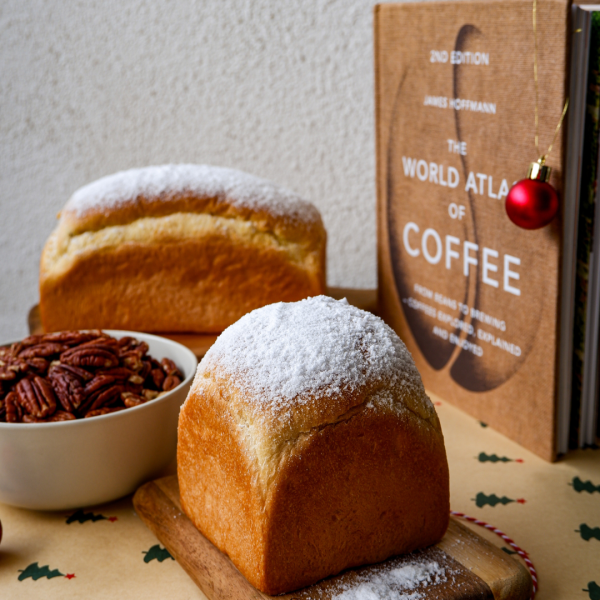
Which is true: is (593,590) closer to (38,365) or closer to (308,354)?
(308,354)

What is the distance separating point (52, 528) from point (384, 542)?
37cm

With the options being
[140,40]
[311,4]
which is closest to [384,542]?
[311,4]

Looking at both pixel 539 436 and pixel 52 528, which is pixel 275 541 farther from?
pixel 539 436

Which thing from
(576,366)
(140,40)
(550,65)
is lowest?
(576,366)

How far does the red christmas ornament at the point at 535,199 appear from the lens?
723 millimetres

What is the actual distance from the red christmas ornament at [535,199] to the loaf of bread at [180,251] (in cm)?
39

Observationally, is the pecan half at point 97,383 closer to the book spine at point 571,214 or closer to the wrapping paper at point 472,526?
the wrapping paper at point 472,526

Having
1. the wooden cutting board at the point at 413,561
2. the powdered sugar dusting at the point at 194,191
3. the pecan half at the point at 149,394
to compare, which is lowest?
the wooden cutting board at the point at 413,561

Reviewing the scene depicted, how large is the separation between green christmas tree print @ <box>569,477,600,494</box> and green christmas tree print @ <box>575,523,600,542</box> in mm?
67

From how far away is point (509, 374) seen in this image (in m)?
0.86

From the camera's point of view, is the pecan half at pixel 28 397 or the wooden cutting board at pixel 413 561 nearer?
the wooden cutting board at pixel 413 561

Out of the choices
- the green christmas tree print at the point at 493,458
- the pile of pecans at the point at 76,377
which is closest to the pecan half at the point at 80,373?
the pile of pecans at the point at 76,377

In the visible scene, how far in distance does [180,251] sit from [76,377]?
368 millimetres

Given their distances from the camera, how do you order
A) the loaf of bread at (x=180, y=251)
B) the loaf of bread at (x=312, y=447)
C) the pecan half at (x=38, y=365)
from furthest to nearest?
the loaf of bread at (x=180, y=251) < the pecan half at (x=38, y=365) < the loaf of bread at (x=312, y=447)
